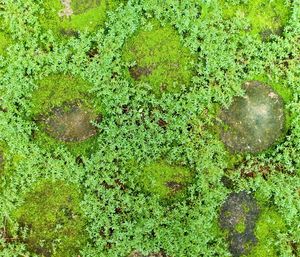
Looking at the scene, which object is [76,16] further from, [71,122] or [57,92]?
[71,122]

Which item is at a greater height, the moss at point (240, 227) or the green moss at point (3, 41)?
the green moss at point (3, 41)

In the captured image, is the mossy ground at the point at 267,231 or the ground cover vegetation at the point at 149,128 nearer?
the ground cover vegetation at the point at 149,128

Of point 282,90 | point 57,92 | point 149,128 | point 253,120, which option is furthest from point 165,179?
point 282,90

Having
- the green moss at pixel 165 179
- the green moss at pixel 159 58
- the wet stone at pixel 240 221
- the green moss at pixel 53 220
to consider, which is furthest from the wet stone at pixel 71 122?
the wet stone at pixel 240 221

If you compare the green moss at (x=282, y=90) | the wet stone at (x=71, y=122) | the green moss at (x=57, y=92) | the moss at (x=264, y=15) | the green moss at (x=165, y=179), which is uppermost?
the moss at (x=264, y=15)

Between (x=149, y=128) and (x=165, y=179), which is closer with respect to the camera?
(x=149, y=128)

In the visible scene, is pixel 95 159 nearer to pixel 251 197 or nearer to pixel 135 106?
pixel 135 106

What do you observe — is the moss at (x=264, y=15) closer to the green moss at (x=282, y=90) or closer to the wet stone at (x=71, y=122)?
the green moss at (x=282, y=90)

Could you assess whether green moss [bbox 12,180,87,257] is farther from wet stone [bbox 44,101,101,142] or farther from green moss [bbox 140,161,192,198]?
green moss [bbox 140,161,192,198]
